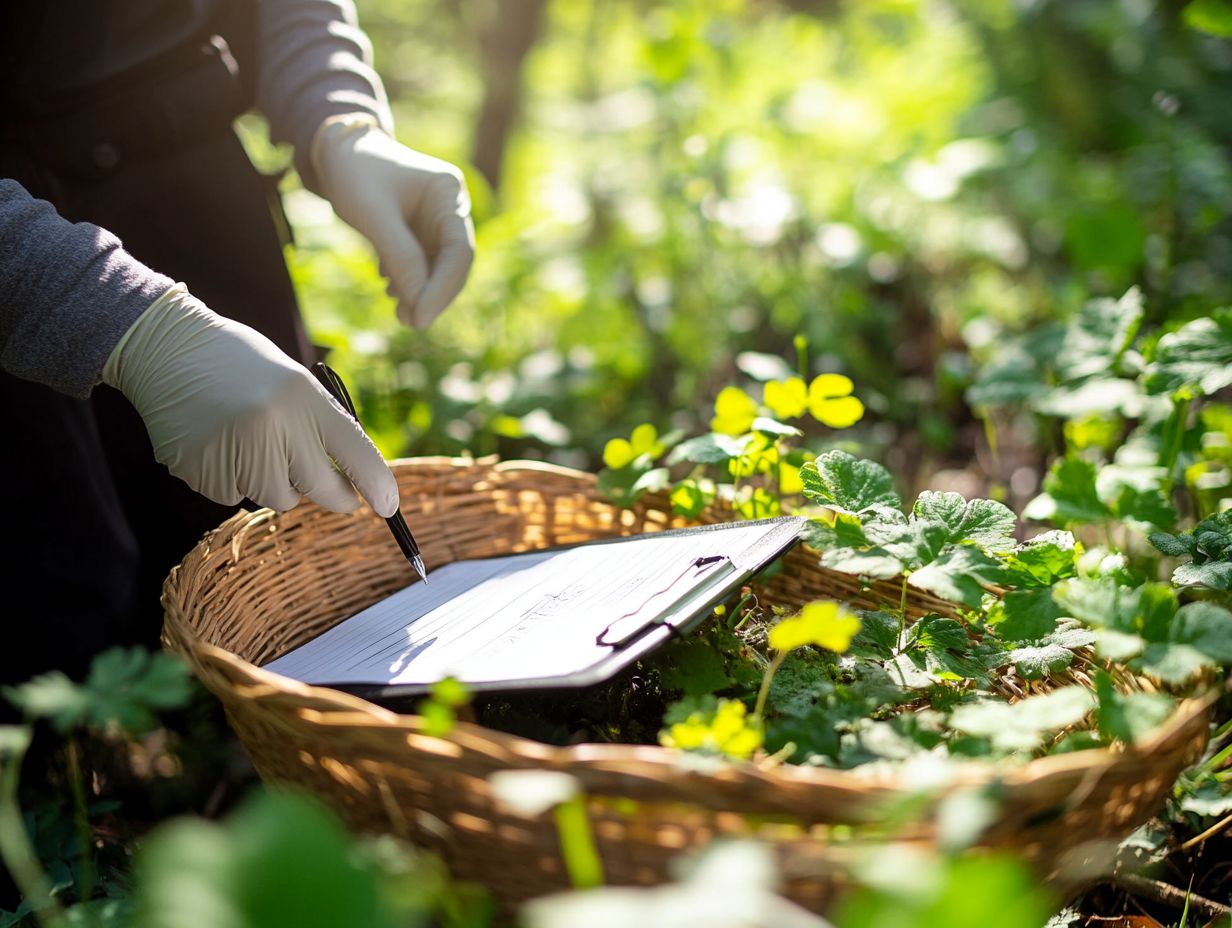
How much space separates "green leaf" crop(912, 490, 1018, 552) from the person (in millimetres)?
586

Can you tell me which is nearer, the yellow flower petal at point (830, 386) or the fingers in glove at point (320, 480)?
the fingers in glove at point (320, 480)

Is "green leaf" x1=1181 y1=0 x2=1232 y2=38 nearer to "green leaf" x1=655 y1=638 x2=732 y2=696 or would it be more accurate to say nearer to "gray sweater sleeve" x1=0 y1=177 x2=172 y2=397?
"green leaf" x1=655 y1=638 x2=732 y2=696

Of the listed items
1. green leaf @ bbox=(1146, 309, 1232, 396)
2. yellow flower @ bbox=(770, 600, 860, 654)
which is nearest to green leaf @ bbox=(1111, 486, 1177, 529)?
green leaf @ bbox=(1146, 309, 1232, 396)

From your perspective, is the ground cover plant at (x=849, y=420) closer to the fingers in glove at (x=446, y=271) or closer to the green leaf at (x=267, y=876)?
the green leaf at (x=267, y=876)

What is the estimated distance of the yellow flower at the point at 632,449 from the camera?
4.07 feet

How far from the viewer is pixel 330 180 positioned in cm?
144

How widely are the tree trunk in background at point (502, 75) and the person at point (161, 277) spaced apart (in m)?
4.24

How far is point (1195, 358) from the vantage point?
1.18m

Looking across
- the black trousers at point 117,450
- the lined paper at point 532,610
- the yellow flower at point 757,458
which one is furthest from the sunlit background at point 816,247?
the lined paper at point 532,610

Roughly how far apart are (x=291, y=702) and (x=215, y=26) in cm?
120

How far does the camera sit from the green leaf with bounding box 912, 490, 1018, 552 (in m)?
0.87

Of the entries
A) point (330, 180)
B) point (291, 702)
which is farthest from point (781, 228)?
point (291, 702)

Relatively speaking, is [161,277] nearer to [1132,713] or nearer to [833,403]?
[833,403]

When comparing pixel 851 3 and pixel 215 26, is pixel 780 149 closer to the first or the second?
pixel 215 26
